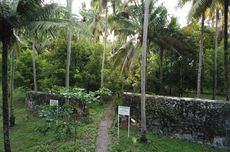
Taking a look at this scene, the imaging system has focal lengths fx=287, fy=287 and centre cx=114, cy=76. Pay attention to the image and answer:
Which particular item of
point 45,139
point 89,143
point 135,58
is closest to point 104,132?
point 89,143

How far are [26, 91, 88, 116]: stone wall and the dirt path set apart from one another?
1386mm

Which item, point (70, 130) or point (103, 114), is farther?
point (103, 114)

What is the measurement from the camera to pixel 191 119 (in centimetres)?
1213

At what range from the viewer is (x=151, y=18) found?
18.0 m

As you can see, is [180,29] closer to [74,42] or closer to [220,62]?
[220,62]

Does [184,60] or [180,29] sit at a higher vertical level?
[180,29]

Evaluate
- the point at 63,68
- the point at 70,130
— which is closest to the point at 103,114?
the point at 70,130

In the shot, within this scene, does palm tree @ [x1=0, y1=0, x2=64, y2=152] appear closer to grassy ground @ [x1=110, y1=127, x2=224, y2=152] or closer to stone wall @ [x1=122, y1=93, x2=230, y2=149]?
grassy ground @ [x1=110, y1=127, x2=224, y2=152]

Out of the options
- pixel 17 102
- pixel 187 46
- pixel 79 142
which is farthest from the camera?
pixel 17 102

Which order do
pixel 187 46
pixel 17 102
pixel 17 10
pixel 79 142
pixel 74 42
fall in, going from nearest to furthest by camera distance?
pixel 17 10 → pixel 79 142 → pixel 187 46 → pixel 74 42 → pixel 17 102

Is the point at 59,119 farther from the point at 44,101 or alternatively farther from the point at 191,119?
the point at 44,101

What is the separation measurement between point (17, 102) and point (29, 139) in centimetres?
1219

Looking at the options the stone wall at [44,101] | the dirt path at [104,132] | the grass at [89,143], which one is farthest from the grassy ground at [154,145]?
the stone wall at [44,101]

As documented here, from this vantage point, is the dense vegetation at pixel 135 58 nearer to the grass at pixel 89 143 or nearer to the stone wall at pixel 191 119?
the grass at pixel 89 143
